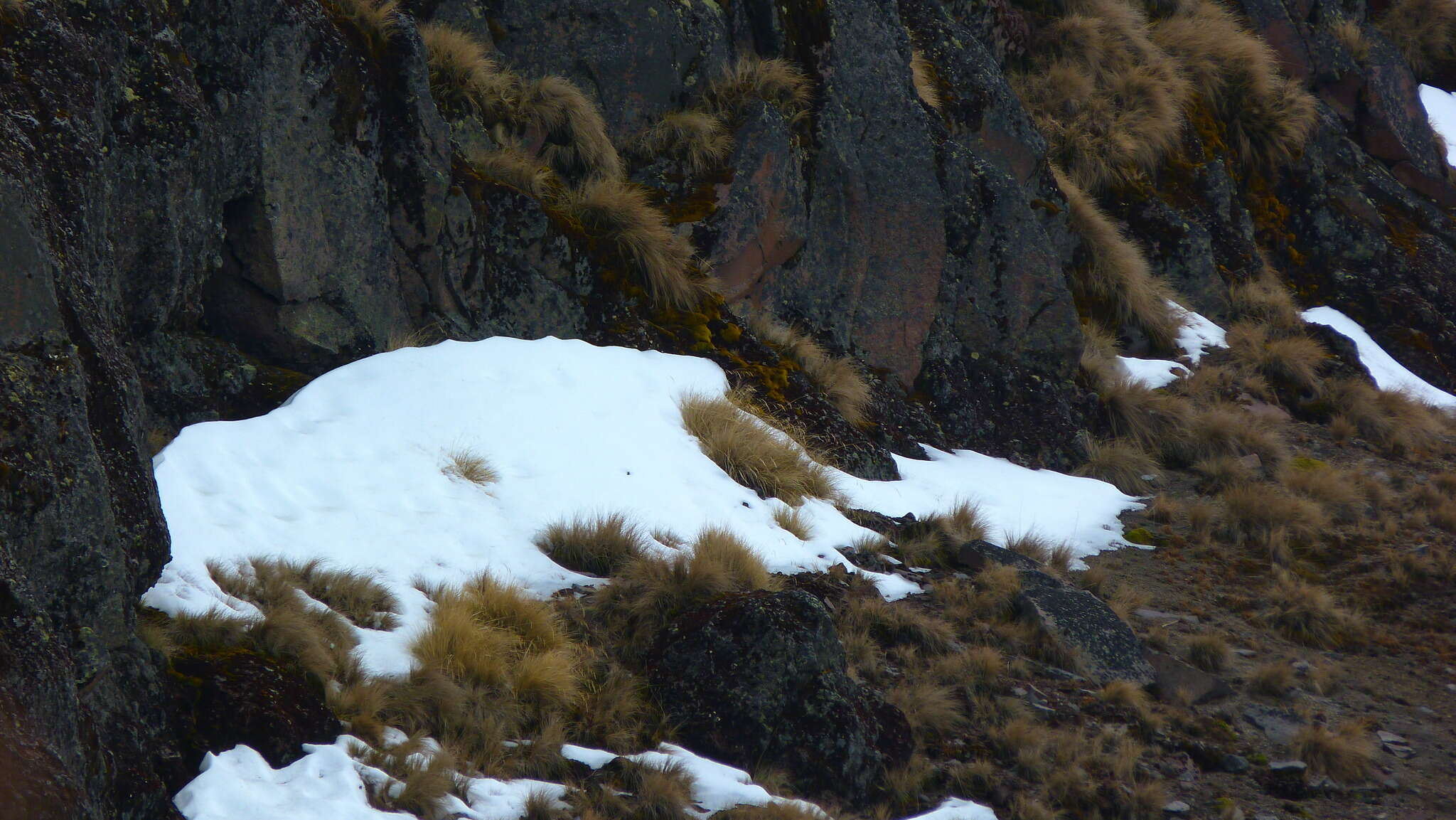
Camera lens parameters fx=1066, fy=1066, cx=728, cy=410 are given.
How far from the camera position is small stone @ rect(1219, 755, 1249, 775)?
188 inches

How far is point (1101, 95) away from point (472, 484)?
10.2m

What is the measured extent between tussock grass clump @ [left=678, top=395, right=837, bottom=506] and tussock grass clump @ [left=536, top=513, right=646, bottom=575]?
131cm

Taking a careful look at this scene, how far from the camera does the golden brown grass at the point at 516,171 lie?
7426 millimetres

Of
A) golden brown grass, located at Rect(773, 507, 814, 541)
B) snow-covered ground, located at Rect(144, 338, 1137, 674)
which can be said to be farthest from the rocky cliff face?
golden brown grass, located at Rect(773, 507, 814, 541)

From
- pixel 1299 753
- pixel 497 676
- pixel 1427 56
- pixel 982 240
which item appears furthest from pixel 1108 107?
pixel 497 676

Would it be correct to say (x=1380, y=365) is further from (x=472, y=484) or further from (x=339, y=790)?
(x=339, y=790)

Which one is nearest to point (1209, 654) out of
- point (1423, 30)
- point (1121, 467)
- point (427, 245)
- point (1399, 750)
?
point (1399, 750)

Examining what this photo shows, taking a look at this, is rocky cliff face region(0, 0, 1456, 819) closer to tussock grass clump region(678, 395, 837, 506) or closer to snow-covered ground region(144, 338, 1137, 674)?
snow-covered ground region(144, 338, 1137, 674)

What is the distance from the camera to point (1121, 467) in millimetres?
8961

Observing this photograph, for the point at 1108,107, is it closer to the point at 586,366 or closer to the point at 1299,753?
the point at 586,366

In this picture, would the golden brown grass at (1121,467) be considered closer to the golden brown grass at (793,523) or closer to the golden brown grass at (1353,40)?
the golden brown grass at (793,523)

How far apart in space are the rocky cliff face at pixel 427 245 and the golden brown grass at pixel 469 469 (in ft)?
3.54

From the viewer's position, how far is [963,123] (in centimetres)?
1019

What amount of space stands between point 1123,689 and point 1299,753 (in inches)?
31.3
